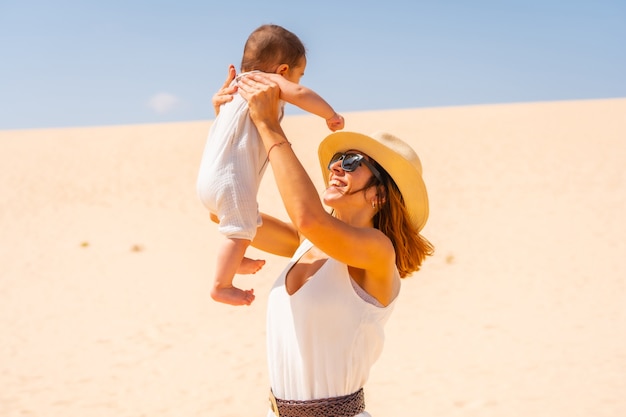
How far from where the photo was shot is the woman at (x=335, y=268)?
2199 mm

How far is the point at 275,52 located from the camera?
281cm

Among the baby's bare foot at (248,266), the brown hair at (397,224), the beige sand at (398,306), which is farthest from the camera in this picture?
the beige sand at (398,306)

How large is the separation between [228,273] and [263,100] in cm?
76

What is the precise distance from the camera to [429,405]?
22.1 feet

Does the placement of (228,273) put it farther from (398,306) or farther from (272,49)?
(398,306)

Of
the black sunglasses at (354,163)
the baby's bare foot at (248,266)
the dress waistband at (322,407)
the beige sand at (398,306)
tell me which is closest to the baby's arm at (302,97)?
the black sunglasses at (354,163)

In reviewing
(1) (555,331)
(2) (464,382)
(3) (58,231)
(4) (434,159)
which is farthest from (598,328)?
(4) (434,159)

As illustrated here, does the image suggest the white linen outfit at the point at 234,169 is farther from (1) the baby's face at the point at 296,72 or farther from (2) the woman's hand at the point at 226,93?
(1) the baby's face at the point at 296,72

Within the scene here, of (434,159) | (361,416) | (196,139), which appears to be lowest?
(361,416)

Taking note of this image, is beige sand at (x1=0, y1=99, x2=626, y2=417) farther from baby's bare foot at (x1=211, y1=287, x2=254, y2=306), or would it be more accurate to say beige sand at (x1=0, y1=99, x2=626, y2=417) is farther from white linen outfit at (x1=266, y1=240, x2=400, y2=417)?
white linen outfit at (x1=266, y1=240, x2=400, y2=417)

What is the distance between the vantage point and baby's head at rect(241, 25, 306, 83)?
2.81 m

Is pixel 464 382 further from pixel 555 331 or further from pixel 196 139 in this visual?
pixel 196 139

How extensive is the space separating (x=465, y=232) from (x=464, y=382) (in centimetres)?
873

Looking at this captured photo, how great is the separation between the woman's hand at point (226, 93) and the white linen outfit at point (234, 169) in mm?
29
